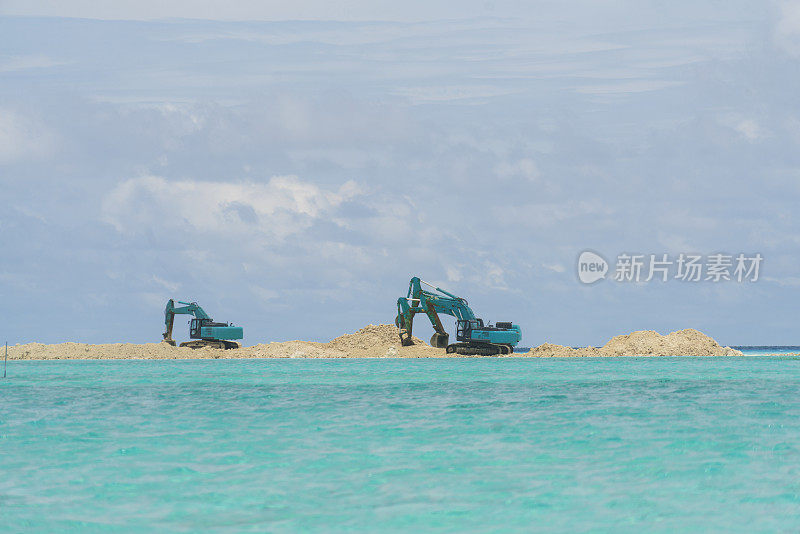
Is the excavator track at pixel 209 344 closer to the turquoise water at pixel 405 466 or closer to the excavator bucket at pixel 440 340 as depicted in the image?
the excavator bucket at pixel 440 340

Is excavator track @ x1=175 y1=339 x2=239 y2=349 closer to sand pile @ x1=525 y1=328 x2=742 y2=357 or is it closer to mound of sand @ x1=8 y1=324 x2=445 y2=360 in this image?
mound of sand @ x1=8 y1=324 x2=445 y2=360

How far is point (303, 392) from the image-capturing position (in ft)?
120

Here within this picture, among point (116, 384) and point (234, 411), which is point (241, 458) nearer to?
point (234, 411)

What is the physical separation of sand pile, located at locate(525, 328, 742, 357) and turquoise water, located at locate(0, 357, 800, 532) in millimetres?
73754

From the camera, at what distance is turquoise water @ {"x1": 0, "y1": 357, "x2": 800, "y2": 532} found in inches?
456

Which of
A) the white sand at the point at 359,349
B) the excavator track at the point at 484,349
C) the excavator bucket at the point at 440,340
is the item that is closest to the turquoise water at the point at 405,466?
the excavator track at the point at 484,349

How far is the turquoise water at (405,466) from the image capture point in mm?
11594

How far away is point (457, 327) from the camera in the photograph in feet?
306

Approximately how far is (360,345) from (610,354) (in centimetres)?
3026

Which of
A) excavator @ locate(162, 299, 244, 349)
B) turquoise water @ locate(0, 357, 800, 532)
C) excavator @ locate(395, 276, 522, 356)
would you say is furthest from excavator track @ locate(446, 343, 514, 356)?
turquoise water @ locate(0, 357, 800, 532)

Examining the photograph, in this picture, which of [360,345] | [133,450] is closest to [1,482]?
[133,450]

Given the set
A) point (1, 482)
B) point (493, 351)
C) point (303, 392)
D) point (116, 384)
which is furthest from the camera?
point (493, 351)

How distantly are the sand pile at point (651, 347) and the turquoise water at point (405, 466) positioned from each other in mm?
73754

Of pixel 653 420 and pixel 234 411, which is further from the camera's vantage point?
pixel 234 411
